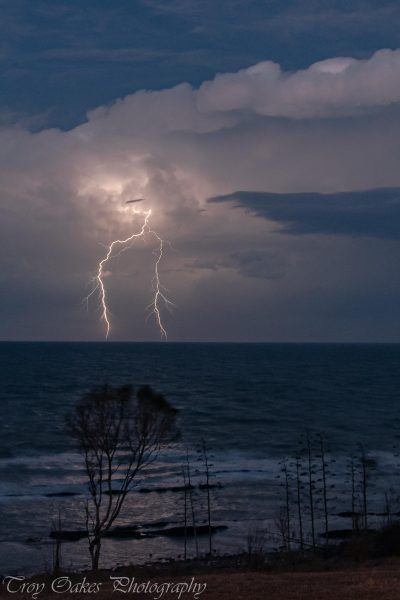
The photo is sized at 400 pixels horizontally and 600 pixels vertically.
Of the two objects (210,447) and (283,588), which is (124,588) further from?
(210,447)

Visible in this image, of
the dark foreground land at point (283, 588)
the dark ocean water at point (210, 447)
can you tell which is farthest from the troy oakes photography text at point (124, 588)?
the dark ocean water at point (210, 447)

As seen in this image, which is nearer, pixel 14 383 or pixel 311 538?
pixel 311 538

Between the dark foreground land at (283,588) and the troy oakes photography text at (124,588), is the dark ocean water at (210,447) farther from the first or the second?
the dark foreground land at (283,588)

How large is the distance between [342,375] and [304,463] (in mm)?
123498

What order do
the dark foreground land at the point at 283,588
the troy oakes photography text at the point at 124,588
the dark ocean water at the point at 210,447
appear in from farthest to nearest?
the dark ocean water at the point at 210,447 → the troy oakes photography text at the point at 124,588 → the dark foreground land at the point at 283,588

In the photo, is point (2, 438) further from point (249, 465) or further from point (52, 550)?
point (52, 550)

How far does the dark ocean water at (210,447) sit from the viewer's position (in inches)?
1837

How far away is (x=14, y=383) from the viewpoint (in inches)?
6033

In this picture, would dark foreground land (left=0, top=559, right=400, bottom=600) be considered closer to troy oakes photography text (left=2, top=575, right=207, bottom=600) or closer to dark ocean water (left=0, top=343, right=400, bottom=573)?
troy oakes photography text (left=2, top=575, right=207, bottom=600)

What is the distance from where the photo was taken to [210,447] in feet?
257

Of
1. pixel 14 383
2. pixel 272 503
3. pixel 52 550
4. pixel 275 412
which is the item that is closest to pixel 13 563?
pixel 52 550

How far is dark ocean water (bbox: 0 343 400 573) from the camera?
4666cm

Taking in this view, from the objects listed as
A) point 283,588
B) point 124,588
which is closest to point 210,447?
point 124,588

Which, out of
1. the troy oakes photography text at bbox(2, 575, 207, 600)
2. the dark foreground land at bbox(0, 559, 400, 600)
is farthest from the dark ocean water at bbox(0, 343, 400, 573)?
the dark foreground land at bbox(0, 559, 400, 600)
